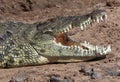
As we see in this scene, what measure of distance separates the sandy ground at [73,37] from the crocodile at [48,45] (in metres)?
0.16


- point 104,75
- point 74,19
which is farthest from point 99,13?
point 104,75

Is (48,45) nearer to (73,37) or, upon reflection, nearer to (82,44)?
(82,44)

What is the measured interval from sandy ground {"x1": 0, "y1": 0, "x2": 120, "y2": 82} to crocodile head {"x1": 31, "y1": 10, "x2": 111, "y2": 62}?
157mm

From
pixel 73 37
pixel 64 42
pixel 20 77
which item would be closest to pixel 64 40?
pixel 64 42

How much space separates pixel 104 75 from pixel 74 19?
1551 mm

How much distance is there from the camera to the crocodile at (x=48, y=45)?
7.48 meters

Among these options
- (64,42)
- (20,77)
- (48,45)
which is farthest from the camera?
(64,42)

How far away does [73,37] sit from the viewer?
29.6ft

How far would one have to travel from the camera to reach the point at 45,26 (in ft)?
25.9

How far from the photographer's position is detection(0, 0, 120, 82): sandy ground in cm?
651

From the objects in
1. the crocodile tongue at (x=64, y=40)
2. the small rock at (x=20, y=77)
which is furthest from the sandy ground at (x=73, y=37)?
the crocodile tongue at (x=64, y=40)

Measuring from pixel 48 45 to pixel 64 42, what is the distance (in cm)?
34

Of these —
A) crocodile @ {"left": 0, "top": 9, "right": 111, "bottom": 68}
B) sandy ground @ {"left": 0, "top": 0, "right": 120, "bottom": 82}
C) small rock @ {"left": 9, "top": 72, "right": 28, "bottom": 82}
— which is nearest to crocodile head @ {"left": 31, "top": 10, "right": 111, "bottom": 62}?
crocodile @ {"left": 0, "top": 9, "right": 111, "bottom": 68}

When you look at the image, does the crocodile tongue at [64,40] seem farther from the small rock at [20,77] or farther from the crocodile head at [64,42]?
the small rock at [20,77]
